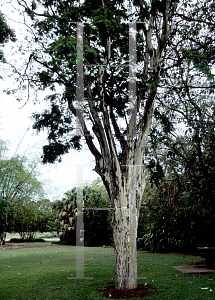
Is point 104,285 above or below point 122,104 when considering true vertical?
below

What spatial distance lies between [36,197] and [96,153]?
1167cm

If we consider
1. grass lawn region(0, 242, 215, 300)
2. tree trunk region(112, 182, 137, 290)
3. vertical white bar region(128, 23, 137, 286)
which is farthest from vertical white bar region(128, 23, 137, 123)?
grass lawn region(0, 242, 215, 300)

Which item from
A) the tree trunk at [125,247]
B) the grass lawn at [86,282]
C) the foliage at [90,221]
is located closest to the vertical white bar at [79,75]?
the tree trunk at [125,247]

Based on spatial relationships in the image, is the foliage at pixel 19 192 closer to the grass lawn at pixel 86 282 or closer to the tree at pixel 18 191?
the tree at pixel 18 191

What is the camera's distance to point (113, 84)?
5801 millimetres

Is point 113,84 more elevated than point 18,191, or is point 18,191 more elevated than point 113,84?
point 113,84

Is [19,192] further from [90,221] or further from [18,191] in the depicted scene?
[90,221]

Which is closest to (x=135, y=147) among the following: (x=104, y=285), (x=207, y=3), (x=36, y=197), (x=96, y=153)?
(x=96, y=153)

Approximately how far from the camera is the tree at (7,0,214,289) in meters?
4.62

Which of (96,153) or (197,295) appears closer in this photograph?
(197,295)

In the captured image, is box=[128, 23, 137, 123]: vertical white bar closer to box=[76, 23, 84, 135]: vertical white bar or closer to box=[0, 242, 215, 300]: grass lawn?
box=[76, 23, 84, 135]: vertical white bar

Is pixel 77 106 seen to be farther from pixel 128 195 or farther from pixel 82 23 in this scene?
pixel 128 195

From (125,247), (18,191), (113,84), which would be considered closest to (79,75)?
(113,84)

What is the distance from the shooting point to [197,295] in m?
4.22
